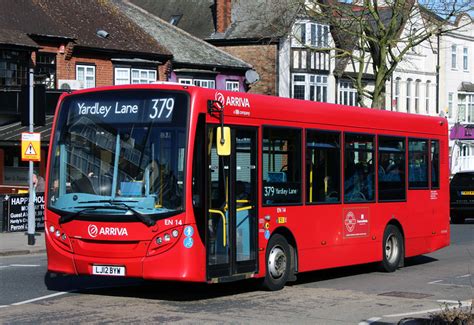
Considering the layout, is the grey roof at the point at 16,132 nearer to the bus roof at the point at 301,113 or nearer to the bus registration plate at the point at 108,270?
the bus roof at the point at 301,113

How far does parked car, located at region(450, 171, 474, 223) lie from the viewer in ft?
115

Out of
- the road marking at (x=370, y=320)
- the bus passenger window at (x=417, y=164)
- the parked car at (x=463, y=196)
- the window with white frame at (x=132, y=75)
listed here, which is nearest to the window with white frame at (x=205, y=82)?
the window with white frame at (x=132, y=75)

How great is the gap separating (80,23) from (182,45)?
7.20 m

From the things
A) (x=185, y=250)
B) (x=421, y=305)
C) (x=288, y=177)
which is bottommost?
(x=421, y=305)

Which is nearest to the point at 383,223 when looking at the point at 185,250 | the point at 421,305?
the point at 421,305

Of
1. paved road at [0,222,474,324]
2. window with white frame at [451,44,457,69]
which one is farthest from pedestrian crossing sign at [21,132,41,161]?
window with white frame at [451,44,457,69]

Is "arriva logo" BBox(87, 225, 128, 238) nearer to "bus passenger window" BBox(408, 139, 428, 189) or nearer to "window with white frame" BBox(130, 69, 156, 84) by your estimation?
"bus passenger window" BBox(408, 139, 428, 189)

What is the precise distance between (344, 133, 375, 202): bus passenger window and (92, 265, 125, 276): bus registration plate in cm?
496

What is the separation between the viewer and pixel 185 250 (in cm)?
1219

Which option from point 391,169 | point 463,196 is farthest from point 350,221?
point 463,196

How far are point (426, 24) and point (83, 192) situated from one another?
2895cm

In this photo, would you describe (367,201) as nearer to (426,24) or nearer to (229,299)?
(229,299)

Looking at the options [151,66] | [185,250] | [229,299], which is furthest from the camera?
[151,66]

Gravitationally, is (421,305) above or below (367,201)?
below
